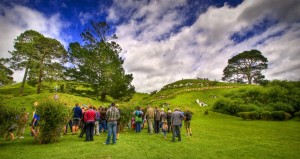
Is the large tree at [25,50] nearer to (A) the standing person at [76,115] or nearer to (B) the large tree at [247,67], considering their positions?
(A) the standing person at [76,115]

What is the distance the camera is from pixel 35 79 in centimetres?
3484

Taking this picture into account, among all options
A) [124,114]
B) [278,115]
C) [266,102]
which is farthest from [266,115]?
[124,114]

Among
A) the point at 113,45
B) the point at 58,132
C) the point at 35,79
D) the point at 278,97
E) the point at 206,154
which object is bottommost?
the point at 206,154

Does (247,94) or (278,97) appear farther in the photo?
(247,94)

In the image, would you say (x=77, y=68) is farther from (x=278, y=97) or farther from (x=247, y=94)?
(x=278, y=97)

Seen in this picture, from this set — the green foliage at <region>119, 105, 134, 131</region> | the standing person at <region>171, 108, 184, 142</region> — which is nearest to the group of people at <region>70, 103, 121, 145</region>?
the green foliage at <region>119, 105, 134, 131</region>

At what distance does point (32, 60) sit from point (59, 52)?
16.6 feet

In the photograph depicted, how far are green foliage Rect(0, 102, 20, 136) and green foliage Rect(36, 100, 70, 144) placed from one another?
3.82ft

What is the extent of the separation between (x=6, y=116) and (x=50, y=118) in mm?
A: 2102

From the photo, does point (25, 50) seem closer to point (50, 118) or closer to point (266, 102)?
point (50, 118)

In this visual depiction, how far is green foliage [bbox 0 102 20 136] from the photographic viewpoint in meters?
9.23

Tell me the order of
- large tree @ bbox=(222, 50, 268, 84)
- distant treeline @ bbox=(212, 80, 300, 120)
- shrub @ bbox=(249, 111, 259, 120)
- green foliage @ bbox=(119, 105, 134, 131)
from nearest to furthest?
green foliage @ bbox=(119, 105, 134, 131)
shrub @ bbox=(249, 111, 259, 120)
distant treeline @ bbox=(212, 80, 300, 120)
large tree @ bbox=(222, 50, 268, 84)

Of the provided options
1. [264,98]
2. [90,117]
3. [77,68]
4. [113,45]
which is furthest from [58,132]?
[264,98]

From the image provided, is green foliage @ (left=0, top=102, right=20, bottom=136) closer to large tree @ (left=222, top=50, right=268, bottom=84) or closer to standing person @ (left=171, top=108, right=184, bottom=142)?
standing person @ (left=171, top=108, right=184, bottom=142)
